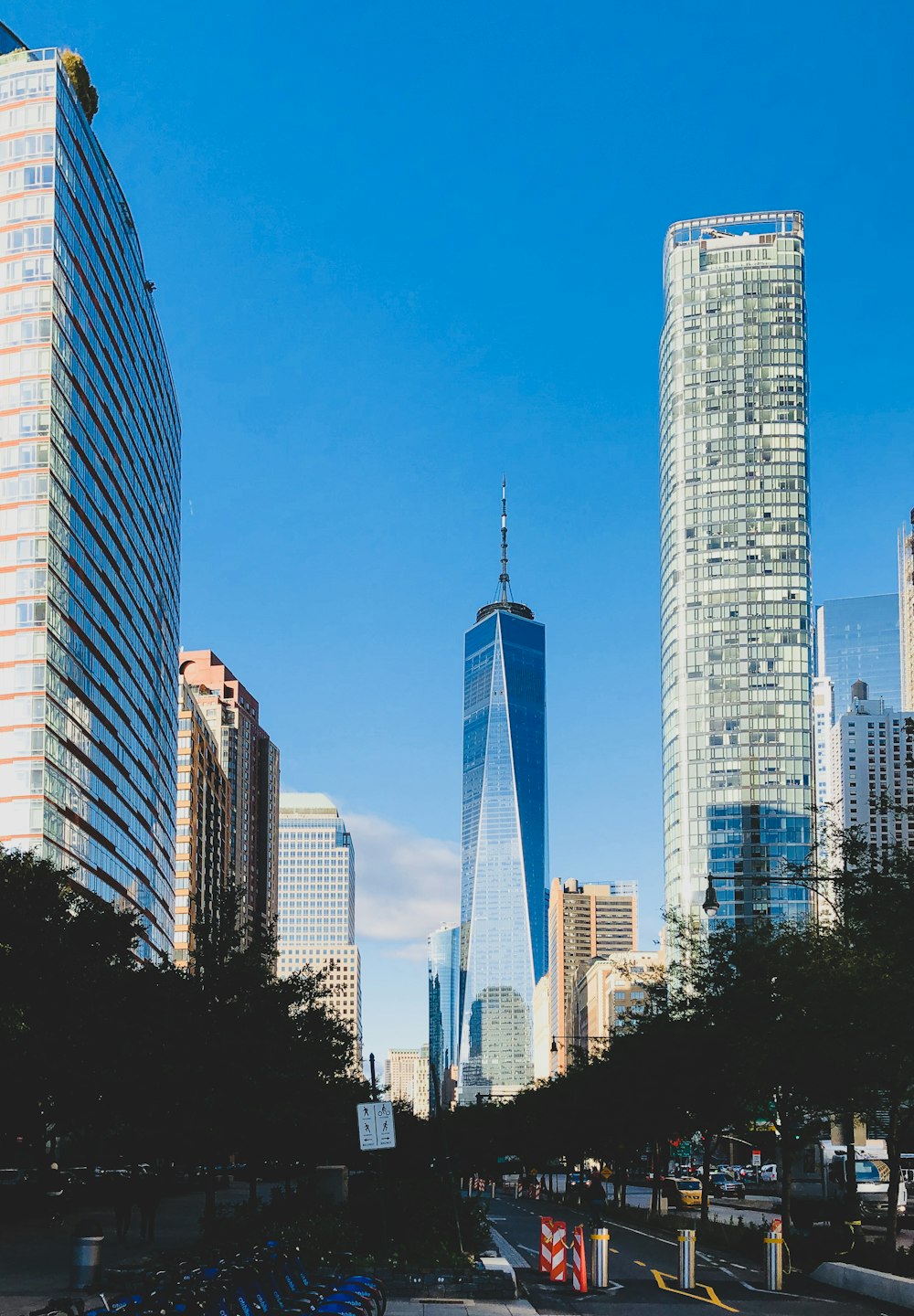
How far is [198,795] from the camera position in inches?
7362

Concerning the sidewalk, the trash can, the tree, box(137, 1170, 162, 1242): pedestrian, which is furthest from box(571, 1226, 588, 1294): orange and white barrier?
the tree

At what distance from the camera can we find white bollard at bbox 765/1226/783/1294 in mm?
30766

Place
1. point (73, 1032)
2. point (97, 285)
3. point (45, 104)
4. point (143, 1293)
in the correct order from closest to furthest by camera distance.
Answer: point (143, 1293) < point (73, 1032) < point (45, 104) < point (97, 285)

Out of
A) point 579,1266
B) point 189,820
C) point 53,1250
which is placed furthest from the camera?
point 189,820

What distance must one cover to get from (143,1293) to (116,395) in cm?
12099

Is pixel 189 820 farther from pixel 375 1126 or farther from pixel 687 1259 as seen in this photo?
pixel 375 1126

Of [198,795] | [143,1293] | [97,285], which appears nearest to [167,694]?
[198,795]

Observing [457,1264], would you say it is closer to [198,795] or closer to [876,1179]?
[876,1179]

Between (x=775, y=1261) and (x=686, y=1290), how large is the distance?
1991 millimetres

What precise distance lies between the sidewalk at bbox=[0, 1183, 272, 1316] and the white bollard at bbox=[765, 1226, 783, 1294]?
12686 mm

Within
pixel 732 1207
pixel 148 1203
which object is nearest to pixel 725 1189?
pixel 732 1207

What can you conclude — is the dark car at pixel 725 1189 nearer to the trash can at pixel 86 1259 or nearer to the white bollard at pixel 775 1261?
the white bollard at pixel 775 1261

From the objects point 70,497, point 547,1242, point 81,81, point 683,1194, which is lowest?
point 683,1194

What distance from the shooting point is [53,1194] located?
62969 mm
